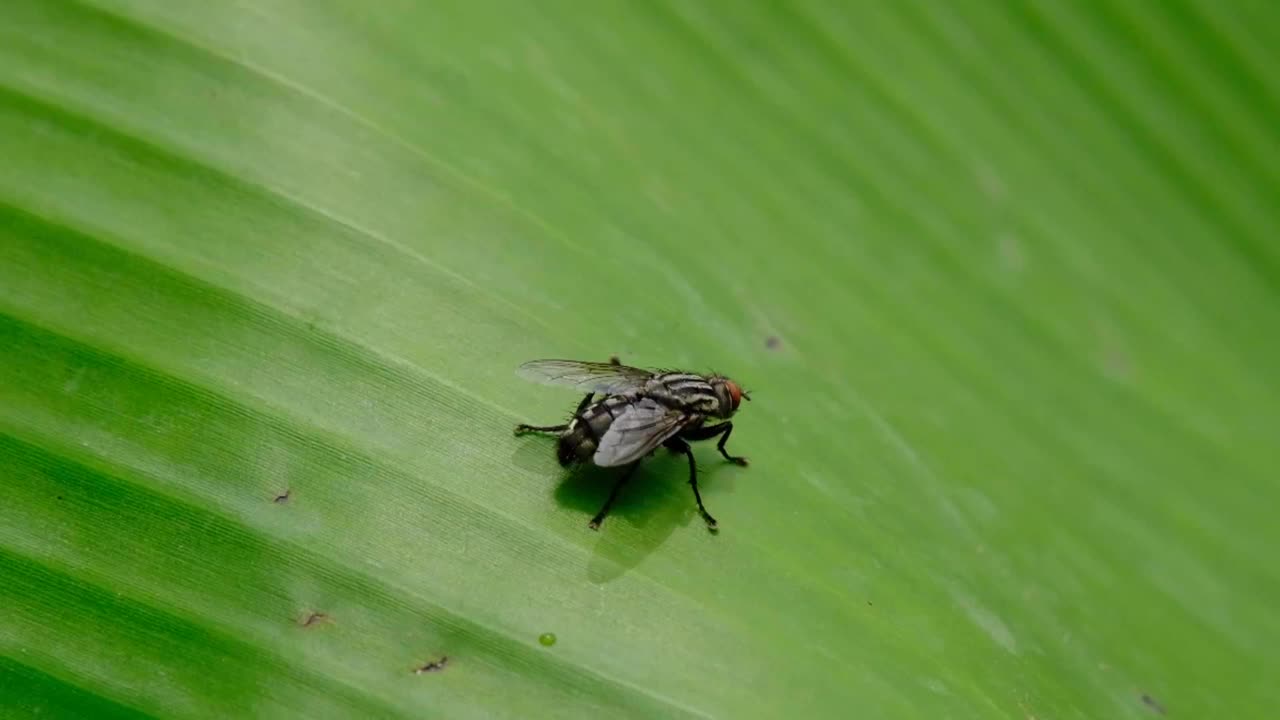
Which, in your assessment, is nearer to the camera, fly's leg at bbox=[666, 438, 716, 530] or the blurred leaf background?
the blurred leaf background

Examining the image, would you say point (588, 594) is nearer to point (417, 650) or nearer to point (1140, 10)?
point (417, 650)

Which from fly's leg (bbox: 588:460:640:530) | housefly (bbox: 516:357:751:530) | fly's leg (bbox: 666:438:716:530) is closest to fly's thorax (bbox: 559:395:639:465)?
housefly (bbox: 516:357:751:530)

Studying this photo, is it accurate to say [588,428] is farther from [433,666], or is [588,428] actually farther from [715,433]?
[433,666]

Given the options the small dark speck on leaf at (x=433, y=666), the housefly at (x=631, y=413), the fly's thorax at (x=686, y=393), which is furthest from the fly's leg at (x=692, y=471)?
the small dark speck on leaf at (x=433, y=666)

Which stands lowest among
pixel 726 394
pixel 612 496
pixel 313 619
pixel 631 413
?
pixel 313 619

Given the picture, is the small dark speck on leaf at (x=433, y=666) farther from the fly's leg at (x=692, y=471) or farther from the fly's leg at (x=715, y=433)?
the fly's leg at (x=715, y=433)

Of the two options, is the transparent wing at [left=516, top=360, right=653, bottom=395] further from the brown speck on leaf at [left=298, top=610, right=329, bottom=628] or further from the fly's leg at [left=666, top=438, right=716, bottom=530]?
the brown speck on leaf at [left=298, top=610, right=329, bottom=628]

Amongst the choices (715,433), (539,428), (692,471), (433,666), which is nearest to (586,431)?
(539,428)

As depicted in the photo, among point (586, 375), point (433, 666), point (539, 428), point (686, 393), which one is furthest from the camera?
point (686, 393)
